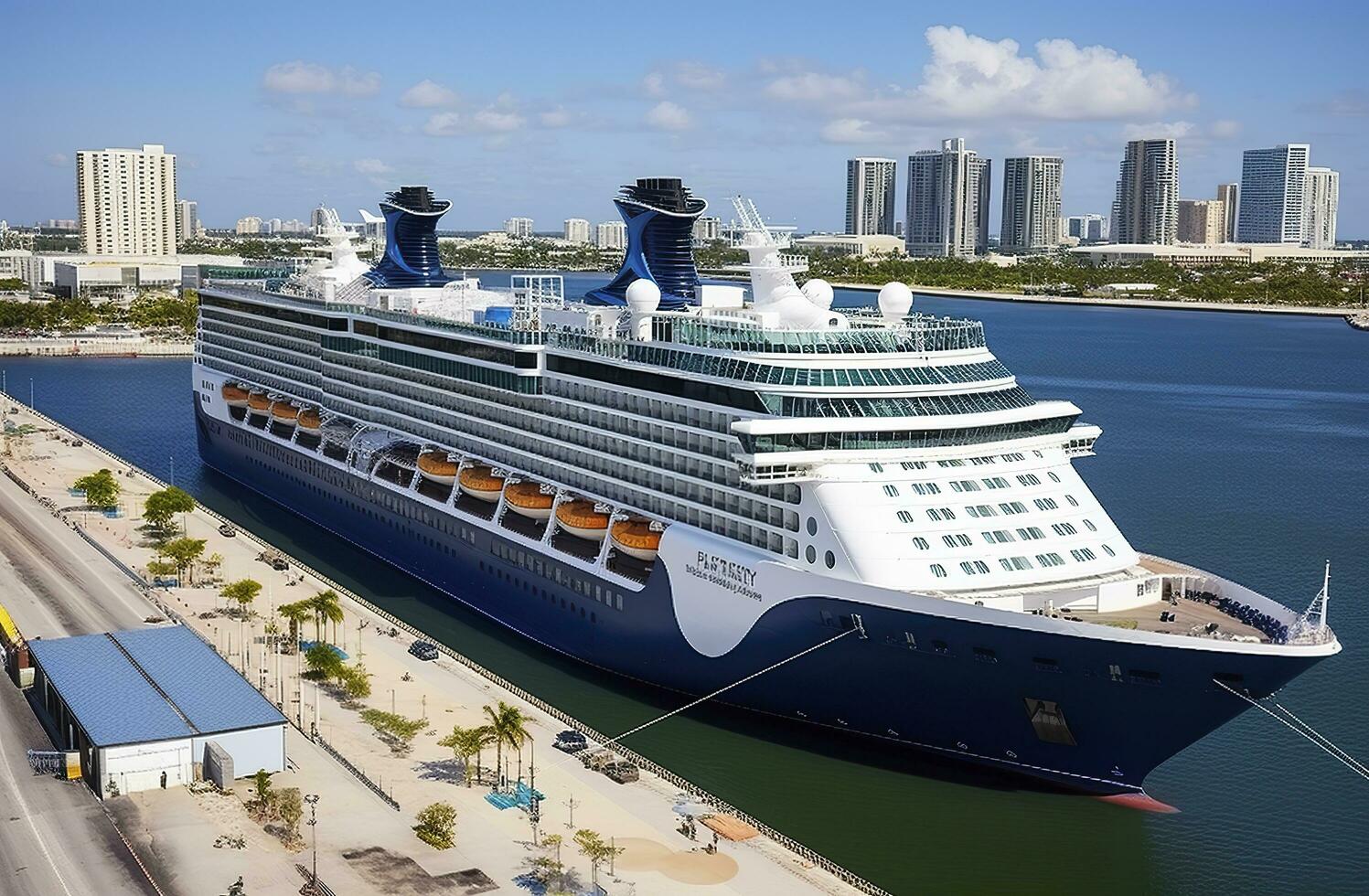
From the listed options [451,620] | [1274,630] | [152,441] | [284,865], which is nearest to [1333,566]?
[1274,630]

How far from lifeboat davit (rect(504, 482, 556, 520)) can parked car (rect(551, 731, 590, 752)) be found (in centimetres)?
910

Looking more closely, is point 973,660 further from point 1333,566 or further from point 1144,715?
point 1333,566

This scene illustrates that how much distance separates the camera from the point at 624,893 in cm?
2512

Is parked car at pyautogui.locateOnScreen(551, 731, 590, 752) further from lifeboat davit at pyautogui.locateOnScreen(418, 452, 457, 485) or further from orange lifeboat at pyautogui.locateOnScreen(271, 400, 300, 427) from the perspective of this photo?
orange lifeboat at pyautogui.locateOnScreen(271, 400, 300, 427)

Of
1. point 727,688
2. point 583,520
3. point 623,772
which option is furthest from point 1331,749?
point 583,520

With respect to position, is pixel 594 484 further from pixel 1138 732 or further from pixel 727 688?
pixel 1138 732

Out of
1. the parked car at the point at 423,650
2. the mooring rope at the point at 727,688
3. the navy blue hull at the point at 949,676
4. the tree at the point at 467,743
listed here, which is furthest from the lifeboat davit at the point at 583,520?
the tree at the point at 467,743

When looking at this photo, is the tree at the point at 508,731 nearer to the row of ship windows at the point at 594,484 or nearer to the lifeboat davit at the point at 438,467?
the row of ship windows at the point at 594,484

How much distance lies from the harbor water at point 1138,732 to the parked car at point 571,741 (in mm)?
2067

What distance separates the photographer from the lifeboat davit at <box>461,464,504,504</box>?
42.8 meters

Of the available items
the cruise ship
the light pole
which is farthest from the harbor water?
the light pole

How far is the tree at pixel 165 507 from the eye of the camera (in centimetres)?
5200

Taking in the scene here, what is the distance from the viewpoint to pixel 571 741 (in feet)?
106

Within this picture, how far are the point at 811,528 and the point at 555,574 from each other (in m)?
10.7
